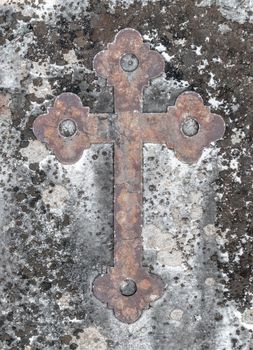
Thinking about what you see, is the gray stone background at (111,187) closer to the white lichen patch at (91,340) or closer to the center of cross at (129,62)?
the white lichen patch at (91,340)

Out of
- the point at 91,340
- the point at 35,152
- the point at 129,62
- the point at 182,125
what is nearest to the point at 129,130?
the point at 182,125

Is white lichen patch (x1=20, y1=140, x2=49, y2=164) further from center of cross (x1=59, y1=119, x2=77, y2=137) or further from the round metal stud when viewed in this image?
the round metal stud

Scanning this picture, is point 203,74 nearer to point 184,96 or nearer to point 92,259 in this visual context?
point 184,96

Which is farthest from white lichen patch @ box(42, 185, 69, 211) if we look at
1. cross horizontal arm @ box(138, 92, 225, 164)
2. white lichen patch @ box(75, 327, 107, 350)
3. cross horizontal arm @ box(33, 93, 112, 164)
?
white lichen patch @ box(75, 327, 107, 350)

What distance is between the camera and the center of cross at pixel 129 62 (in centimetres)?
409

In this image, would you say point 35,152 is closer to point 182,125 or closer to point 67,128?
point 67,128

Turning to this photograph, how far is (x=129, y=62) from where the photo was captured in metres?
4.09

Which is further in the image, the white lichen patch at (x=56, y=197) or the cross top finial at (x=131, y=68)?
the white lichen patch at (x=56, y=197)

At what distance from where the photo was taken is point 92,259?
13.8 feet

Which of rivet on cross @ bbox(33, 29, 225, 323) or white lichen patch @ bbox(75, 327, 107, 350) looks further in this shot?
white lichen patch @ bbox(75, 327, 107, 350)

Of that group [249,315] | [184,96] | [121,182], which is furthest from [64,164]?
[249,315]

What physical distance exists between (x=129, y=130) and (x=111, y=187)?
45 centimetres

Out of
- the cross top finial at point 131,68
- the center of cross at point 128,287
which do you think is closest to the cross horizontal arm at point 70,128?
the cross top finial at point 131,68

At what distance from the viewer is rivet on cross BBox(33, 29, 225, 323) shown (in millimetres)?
4082
